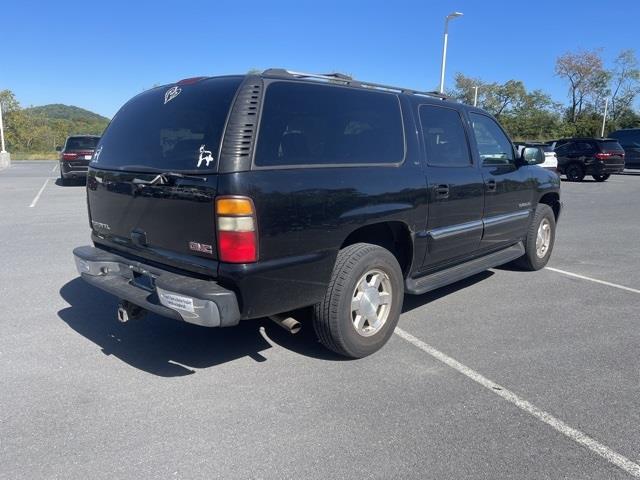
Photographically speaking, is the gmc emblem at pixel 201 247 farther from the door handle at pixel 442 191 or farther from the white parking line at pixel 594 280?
the white parking line at pixel 594 280

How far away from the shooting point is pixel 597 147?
19.6 metres

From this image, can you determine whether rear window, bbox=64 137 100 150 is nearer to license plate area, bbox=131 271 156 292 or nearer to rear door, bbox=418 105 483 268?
license plate area, bbox=131 271 156 292

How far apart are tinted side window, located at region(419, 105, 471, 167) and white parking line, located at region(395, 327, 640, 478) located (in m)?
1.58

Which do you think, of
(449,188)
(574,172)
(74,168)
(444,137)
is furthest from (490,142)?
(574,172)

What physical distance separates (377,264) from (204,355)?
145 centimetres

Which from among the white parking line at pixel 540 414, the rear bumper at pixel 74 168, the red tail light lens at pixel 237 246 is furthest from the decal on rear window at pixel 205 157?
the rear bumper at pixel 74 168

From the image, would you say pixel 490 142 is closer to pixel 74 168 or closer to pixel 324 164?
pixel 324 164

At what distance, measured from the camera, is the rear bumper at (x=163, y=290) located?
9.48ft

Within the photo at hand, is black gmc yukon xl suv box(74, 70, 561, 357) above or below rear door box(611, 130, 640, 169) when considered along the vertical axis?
below

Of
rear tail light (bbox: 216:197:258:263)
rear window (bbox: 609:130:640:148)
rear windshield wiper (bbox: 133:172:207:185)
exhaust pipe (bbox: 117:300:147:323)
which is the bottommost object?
exhaust pipe (bbox: 117:300:147:323)

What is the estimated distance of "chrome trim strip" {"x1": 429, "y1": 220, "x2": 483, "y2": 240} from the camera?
421cm

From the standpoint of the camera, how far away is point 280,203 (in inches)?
118

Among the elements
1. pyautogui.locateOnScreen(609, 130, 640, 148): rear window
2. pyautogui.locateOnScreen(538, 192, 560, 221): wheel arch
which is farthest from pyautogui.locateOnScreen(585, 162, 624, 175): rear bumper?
pyautogui.locateOnScreen(538, 192, 560, 221): wheel arch

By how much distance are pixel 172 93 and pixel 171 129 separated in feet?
1.18
